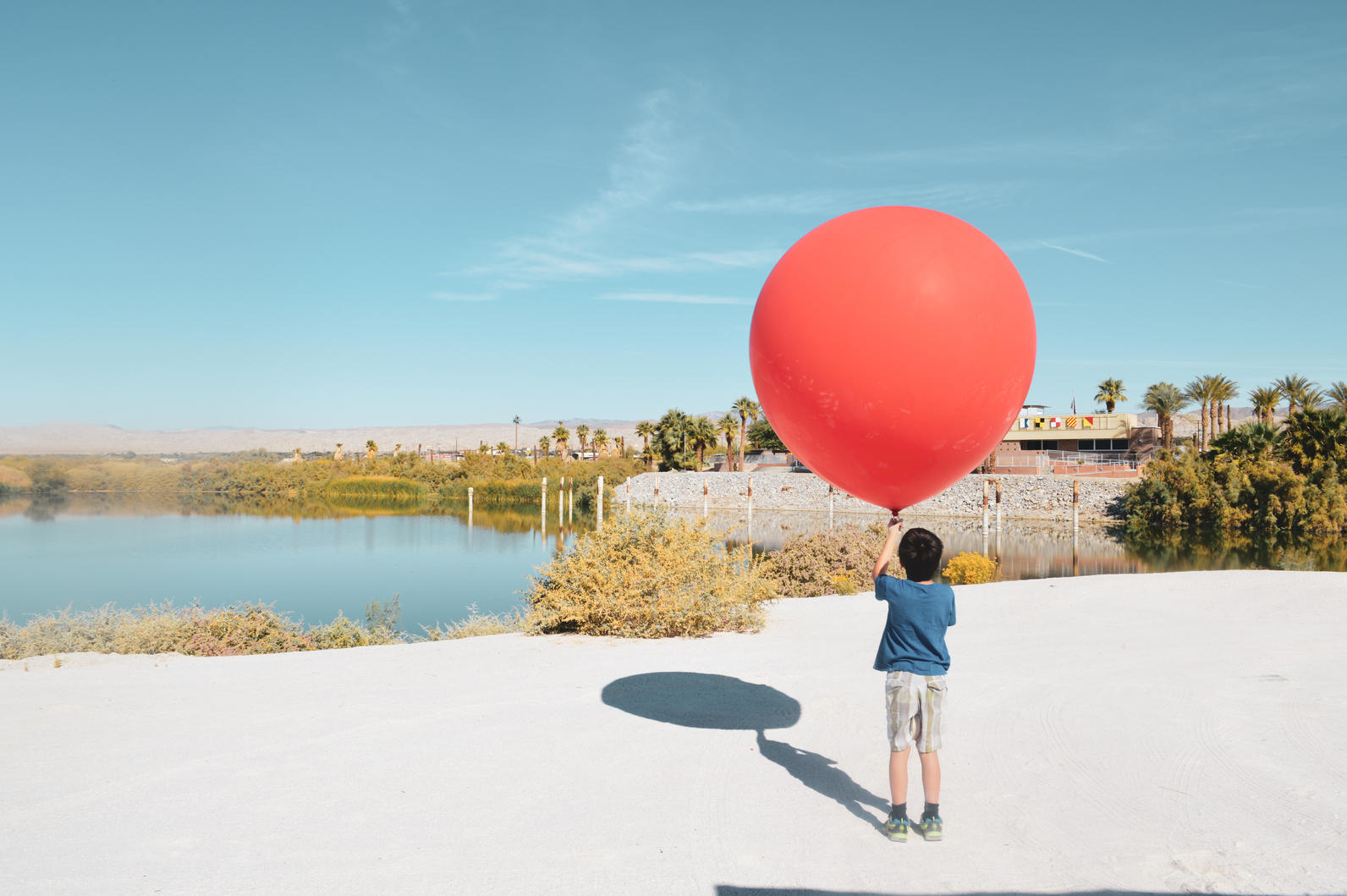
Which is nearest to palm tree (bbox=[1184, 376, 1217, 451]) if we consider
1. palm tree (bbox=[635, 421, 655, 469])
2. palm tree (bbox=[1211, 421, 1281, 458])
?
palm tree (bbox=[1211, 421, 1281, 458])

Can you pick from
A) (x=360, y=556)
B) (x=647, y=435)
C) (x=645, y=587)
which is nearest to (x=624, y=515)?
(x=645, y=587)

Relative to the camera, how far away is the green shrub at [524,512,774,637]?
34.7ft

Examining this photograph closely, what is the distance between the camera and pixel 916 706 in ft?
14.9

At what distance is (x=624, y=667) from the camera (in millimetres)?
8672

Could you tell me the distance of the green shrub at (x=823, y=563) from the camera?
676 inches

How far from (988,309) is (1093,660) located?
19.5 ft

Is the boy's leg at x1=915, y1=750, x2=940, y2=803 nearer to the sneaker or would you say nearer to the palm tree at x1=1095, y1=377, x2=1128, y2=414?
the sneaker

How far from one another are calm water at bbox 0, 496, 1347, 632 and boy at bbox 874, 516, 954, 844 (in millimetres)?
14741

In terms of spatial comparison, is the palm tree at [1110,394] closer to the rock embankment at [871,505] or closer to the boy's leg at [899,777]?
the rock embankment at [871,505]

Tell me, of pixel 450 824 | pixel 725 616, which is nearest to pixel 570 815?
pixel 450 824

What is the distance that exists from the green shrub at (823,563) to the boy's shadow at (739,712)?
8.97 metres

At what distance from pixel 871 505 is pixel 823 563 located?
35.4 metres

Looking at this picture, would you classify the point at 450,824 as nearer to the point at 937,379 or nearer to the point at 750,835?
the point at 750,835

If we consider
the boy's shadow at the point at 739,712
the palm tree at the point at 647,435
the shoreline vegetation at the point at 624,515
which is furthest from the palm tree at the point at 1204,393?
the boy's shadow at the point at 739,712
